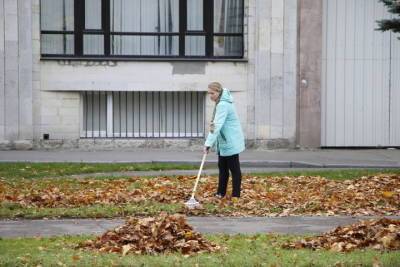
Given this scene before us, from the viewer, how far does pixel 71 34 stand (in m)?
22.3

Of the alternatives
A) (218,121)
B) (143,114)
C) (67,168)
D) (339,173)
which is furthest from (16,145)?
(218,121)

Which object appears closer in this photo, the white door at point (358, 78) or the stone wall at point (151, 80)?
the stone wall at point (151, 80)

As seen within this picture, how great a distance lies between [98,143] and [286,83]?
495cm

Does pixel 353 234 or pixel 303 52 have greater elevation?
pixel 303 52

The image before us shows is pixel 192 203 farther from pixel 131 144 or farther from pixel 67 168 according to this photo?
pixel 131 144

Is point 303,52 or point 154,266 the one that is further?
point 303,52

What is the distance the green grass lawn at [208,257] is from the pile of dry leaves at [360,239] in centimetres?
21

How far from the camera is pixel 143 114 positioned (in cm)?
2256

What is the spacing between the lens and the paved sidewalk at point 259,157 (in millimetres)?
19266

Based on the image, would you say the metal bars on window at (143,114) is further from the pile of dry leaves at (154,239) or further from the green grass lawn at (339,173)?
the pile of dry leaves at (154,239)

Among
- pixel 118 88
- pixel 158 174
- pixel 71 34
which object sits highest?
pixel 71 34

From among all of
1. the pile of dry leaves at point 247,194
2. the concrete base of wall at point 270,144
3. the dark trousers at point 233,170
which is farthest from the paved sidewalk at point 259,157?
the dark trousers at point 233,170

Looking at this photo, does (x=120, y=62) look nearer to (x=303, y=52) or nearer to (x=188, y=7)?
(x=188, y=7)

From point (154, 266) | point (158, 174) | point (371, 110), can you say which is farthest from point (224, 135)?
point (371, 110)
